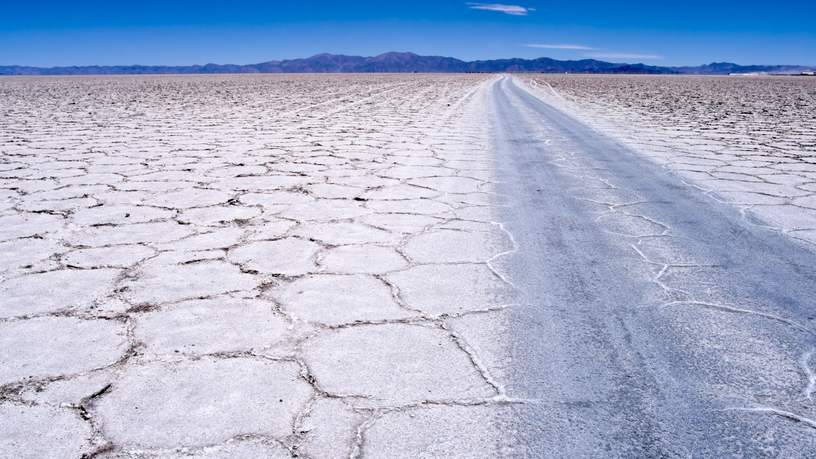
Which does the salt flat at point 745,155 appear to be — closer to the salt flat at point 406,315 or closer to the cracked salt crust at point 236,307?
the salt flat at point 406,315

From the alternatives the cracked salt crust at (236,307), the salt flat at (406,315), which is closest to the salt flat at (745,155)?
the salt flat at (406,315)

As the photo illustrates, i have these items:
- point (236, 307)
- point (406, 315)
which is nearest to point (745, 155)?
point (406, 315)

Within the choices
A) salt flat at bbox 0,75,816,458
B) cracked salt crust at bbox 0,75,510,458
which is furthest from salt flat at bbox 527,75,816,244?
cracked salt crust at bbox 0,75,510,458

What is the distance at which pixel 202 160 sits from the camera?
14.8ft

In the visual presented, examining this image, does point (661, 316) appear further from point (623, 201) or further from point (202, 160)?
point (202, 160)

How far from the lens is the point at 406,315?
1720 mm

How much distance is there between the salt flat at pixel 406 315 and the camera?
46.9 inches

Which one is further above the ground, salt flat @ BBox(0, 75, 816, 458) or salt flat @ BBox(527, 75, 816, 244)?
salt flat @ BBox(527, 75, 816, 244)

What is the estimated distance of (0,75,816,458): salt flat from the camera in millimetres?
1190

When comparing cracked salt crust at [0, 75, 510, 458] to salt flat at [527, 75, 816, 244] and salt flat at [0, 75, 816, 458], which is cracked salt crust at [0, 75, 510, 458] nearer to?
salt flat at [0, 75, 816, 458]

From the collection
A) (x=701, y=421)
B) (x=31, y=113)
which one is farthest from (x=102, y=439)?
(x=31, y=113)

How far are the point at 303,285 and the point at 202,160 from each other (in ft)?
9.71

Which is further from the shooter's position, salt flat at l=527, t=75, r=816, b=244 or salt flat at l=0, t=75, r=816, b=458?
salt flat at l=527, t=75, r=816, b=244

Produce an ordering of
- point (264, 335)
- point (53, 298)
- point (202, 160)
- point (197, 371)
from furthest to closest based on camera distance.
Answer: point (202, 160), point (53, 298), point (264, 335), point (197, 371)
